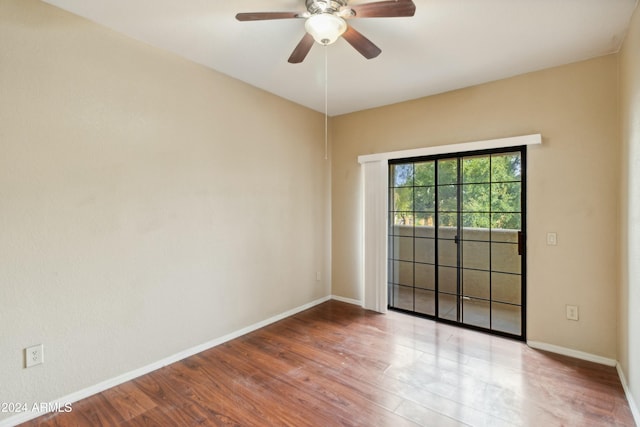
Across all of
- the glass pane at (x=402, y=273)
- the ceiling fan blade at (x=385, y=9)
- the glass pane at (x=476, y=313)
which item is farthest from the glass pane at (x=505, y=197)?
the ceiling fan blade at (x=385, y=9)

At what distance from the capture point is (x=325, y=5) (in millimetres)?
1891

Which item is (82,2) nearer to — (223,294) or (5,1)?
(5,1)

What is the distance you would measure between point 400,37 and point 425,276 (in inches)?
104

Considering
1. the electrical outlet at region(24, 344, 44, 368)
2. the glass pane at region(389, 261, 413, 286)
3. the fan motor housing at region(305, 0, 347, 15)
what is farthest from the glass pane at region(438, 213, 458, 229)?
the electrical outlet at region(24, 344, 44, 368)

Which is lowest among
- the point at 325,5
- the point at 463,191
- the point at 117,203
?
the point at 117,203

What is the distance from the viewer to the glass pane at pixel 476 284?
3.34 meters

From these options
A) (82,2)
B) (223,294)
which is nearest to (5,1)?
(82,2)

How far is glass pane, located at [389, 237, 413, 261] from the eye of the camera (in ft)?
12.7

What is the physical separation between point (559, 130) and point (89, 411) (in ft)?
14.3

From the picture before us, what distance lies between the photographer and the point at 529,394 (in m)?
2.20

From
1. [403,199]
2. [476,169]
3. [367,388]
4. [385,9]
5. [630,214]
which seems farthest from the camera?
[403,199]

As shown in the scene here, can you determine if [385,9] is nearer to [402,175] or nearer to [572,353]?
[402,175]

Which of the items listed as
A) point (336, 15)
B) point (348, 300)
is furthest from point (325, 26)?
point (348, 300)

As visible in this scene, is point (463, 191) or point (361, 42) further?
point (463, 191)
